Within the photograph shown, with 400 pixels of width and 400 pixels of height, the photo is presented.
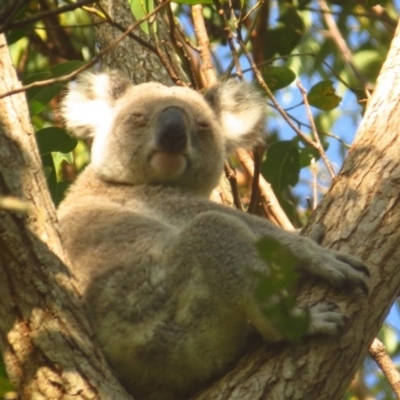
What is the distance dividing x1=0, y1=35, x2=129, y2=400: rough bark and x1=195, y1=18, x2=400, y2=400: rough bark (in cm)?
51

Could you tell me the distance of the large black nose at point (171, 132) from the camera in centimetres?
442

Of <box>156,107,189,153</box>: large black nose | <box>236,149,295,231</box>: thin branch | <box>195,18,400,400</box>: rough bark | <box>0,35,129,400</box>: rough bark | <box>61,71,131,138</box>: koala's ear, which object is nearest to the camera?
<box>0,35,129,400</box>: rough bark

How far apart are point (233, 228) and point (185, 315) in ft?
1.31

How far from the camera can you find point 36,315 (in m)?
2.83

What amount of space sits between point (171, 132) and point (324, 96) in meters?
1.16

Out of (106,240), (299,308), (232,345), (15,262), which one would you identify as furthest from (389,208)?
(15,262)

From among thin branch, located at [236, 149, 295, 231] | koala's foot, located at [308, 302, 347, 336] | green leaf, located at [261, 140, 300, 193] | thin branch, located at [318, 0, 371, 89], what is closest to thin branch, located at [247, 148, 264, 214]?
thin branch, located at [236, 149, 295, 231]

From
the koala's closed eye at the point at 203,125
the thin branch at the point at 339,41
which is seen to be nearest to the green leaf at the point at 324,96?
the thin branch at the point at 339,41

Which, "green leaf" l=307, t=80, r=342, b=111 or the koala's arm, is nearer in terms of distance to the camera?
the koala's arm

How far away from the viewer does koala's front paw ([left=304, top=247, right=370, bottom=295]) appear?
3.15 m

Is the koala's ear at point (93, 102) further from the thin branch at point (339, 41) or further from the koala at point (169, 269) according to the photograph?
the thin branch at point (339, 41)

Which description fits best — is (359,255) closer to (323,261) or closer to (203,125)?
(323,261)

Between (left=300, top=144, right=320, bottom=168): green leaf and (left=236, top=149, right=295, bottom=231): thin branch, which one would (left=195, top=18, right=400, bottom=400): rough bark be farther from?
(left=300, top=144, right=320, bottom=168): green leaf

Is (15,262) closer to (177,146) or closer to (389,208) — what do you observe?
(389,208)
